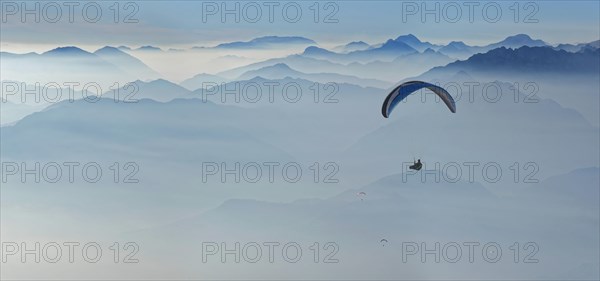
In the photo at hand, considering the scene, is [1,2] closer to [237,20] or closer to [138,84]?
[138,84]

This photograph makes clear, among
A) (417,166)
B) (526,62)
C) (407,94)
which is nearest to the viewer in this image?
(407,94)

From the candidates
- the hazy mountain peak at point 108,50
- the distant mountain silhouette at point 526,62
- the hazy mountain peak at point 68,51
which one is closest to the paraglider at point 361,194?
the distant mountain silhouette at point 526,62

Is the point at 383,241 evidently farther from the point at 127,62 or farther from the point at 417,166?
the point at 127,62

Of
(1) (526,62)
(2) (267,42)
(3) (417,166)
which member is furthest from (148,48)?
(1) (526,62)

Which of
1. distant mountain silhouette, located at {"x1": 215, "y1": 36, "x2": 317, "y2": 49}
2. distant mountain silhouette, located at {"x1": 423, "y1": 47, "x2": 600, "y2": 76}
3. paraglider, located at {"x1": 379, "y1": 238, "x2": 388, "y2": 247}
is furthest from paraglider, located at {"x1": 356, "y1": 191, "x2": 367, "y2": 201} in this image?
distant mountain silhouette, located at {"x1": 215, "y1": 36, "x2": 317, "y2": 49}

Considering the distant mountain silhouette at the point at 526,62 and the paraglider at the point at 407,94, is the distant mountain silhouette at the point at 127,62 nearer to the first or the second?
the paraglider at the point at 407,94

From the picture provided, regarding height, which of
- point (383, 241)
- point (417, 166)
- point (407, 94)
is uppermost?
point (407, 94)

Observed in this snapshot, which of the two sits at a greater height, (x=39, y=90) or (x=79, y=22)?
(x=79, y=22)

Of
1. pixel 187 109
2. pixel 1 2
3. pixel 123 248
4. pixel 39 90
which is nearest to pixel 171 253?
pixel 123 248
